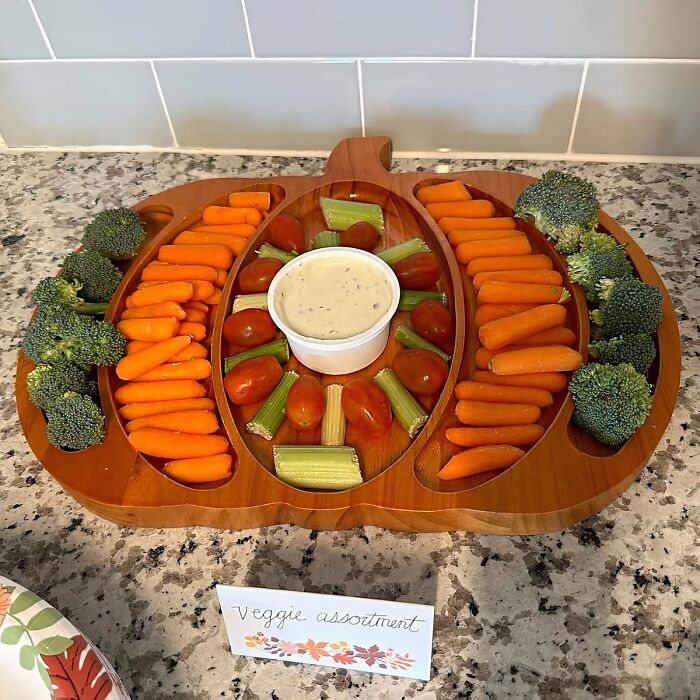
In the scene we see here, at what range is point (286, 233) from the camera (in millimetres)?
1294

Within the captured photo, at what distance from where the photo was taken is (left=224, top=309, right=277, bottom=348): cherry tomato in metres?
1.17

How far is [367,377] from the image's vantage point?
115cm

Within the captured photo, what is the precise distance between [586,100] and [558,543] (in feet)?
2.88

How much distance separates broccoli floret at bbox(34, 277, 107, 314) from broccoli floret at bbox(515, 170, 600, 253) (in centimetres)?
76

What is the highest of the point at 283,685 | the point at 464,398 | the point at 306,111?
the point at 306,111

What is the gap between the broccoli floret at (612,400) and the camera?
97cm

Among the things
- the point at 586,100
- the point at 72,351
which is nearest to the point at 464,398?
the point at 72,351

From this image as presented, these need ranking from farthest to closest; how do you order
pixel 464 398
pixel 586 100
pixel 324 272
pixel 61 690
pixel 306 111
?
pixel 306 111
pixel 586 100
pixel 324 272
pixel 464 398
pixel 61 690

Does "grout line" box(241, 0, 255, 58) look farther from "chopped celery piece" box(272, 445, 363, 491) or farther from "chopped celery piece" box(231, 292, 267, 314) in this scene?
"chopped celery piece" box(272, 445, 363, 491)

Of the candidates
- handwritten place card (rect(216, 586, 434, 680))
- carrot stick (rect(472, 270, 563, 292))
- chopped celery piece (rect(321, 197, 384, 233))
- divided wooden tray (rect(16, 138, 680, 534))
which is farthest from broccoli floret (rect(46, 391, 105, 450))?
carrot stick (rect(472, 270, 563, 292))

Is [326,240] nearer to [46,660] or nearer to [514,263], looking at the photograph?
[514,263]

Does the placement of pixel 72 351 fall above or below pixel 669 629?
above

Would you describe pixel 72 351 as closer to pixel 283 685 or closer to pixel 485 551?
pixel 283 685

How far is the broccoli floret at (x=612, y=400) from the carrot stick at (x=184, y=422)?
531 mm
